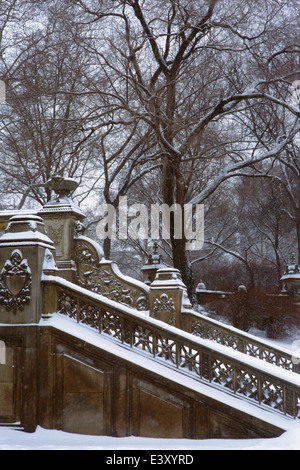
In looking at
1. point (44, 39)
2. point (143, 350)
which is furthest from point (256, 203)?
point (143, 350)

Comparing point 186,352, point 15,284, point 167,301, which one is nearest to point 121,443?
point 186,352

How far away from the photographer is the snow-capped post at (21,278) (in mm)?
Result: 8516

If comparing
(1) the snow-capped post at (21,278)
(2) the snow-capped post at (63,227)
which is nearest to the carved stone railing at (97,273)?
(2) the snow-capped post at (63,227)

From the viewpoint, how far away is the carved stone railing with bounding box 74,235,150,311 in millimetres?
12797

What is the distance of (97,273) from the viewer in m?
12.9

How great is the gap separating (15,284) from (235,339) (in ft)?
24.1

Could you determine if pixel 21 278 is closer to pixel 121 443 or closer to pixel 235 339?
pixel 121 443

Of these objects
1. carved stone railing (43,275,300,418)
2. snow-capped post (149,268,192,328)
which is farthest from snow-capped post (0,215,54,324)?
snow-capped post (149,268,192,328)

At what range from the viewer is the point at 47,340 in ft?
27.8

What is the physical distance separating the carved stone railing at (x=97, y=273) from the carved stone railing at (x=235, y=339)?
200cm

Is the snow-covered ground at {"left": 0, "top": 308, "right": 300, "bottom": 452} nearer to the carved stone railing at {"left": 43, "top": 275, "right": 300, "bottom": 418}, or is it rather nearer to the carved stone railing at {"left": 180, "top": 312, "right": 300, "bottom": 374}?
the carved stone railing at {"left": 43, "top": 275, "right": 300, "bottom": 418}

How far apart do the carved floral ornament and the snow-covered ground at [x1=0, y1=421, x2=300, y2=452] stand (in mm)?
1894

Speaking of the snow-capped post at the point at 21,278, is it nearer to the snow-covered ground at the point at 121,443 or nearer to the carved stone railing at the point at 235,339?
the snow-covered ground at the point at 121,443
